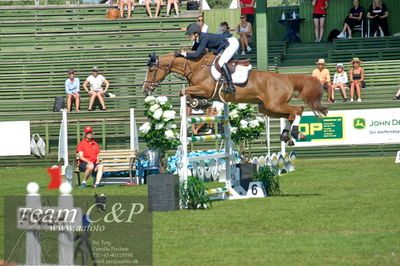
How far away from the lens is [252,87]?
15.4m

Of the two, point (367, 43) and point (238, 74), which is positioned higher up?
point (367, 43)

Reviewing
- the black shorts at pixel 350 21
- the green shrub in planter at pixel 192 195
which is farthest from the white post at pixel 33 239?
the black shorts at pixel 350 21

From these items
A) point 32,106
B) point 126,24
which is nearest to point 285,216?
point 32,106

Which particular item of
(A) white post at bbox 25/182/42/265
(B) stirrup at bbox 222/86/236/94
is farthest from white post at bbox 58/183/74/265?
(B) stirrup at bbox 222/86/236/94

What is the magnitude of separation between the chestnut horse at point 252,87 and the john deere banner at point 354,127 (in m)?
8.87

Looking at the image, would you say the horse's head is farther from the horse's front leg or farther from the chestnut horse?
the horse's front leg

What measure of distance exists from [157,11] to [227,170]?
54.5 ft

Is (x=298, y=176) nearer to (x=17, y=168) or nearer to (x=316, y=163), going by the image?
(x=316, y=163)

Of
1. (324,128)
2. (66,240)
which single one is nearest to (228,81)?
(66,240)

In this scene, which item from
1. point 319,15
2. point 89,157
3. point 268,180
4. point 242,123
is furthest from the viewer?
point 319,15

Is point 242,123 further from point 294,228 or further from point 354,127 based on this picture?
point 354,127

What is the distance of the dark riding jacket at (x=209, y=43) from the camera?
14883mm

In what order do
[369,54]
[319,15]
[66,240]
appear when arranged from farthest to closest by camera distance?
[319,15], [369,54], [66,240]

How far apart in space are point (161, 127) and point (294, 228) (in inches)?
188
